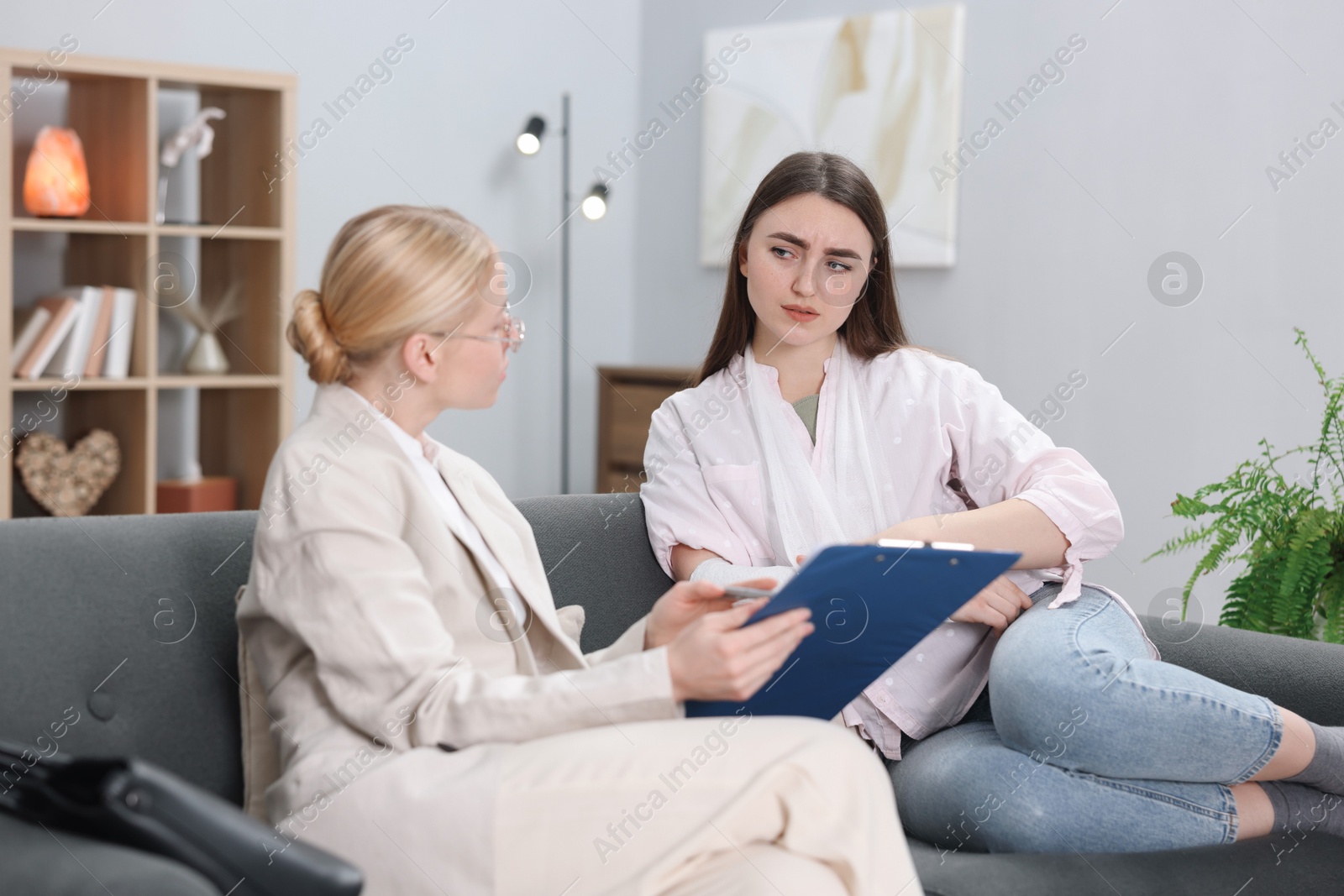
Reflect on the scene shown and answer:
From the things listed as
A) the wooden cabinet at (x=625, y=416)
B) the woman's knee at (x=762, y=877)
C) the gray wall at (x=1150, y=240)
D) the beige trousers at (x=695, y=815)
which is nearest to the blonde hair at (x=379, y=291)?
the beige trousers at (x=695, y=815)

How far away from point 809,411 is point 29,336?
2255 millimetres

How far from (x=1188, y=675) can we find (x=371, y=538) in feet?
3.27

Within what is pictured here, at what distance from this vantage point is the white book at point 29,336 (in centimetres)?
321

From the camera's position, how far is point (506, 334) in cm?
136

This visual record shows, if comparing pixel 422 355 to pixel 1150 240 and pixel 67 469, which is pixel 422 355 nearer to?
pixel 67 469

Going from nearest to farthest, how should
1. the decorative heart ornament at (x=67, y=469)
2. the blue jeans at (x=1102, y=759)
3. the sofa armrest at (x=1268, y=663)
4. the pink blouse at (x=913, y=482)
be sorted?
the blue jeans at (x=1102, y=759) < the sofa armrest at (x=1268, y=663) < the pink blouse at (x=913, y=482) < the decorative heart ornament at (x=67, y=469)

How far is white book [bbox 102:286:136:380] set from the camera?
3283 mm

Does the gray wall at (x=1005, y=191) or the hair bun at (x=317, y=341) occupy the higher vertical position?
the gray wall at (x=1005, y=191)

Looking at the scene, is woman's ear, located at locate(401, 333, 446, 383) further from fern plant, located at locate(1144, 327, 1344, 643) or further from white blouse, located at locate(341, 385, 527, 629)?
fern plant, located at locate(1144, 327, 1344, 643)

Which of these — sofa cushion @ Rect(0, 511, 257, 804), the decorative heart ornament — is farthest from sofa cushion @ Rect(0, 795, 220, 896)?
the decorative heart ornament

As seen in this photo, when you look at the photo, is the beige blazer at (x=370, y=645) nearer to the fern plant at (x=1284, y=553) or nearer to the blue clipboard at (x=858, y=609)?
the blue clipboard at (x=858, y=609)

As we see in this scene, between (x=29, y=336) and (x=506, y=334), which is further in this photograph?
(x=29, y=336)

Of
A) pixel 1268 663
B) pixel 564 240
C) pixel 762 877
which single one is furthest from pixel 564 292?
pixel 762 877

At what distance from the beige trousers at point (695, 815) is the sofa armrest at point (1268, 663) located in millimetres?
826
